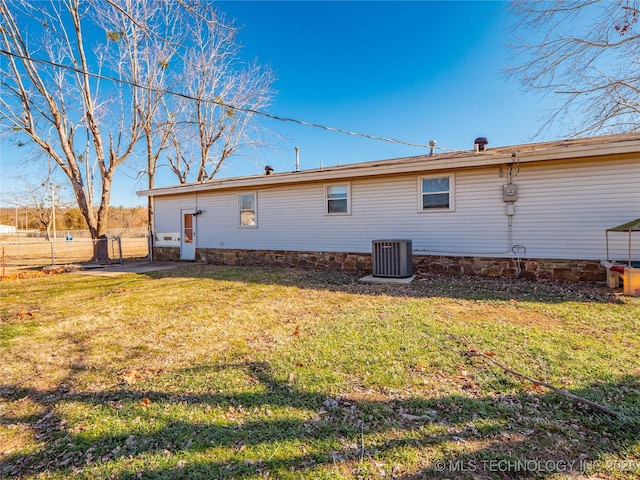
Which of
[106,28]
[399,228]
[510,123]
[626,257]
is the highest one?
[106,28]

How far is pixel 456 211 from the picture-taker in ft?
26.0

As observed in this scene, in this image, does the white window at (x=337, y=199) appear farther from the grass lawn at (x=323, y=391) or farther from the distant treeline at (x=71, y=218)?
the distant treeline at (x=71, y=218)

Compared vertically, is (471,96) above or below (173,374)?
above

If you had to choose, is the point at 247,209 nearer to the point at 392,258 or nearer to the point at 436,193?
the point at 392,258

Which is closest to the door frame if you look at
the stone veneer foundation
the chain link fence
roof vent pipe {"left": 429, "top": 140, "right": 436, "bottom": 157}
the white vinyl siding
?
the stone veneer foundation

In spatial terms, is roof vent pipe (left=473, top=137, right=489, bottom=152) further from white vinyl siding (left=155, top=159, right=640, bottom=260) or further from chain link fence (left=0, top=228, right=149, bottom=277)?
chain link fence (left=0, top=228, right=149, bottom=277)

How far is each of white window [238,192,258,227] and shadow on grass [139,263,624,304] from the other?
2.38 metres

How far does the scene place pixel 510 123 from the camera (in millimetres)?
10383

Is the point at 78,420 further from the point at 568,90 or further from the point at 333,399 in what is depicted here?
the point at 568,90

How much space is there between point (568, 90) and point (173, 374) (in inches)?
464

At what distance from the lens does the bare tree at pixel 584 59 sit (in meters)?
7.92

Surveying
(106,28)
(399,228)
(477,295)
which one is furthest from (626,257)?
(106,28)

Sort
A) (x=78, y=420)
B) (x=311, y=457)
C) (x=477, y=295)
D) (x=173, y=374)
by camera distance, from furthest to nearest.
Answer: (x=477, y=295), (x=173, y=374), (x=78, y=420), (x=311, y=457)

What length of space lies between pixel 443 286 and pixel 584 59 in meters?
7.73
